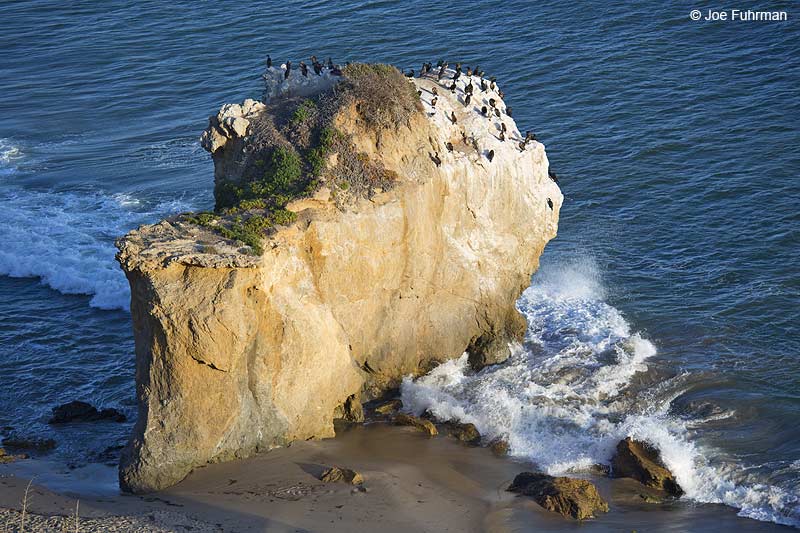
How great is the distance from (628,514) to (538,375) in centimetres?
631

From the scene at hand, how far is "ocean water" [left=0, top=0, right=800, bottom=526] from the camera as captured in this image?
85.6 ft

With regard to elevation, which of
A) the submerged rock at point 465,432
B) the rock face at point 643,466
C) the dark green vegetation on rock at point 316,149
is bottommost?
the rock face at point 643,466

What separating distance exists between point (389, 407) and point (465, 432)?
2.08 metres

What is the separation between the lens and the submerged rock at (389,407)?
26.1m

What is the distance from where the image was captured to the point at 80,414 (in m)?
26.4

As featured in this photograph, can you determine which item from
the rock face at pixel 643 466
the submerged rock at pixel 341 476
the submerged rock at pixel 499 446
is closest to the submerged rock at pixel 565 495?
the rock face at pixel 643 466

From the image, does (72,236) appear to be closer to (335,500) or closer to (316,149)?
(316,149)

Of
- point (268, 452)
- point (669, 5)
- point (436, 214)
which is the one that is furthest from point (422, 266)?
point (669, 5)

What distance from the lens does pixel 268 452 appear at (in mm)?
23391

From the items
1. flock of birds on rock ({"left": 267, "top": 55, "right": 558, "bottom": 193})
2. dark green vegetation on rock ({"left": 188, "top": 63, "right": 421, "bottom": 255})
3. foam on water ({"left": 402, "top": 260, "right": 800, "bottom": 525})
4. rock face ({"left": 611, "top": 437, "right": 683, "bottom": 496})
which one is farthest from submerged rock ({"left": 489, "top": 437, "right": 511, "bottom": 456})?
flock of birds on rock ({"left": 267, "top": 55, "right": 558, "bottom": 193})

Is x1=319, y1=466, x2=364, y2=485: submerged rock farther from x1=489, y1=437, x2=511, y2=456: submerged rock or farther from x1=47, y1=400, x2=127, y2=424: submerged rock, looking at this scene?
x1=47, y1=400, x2=127, y2=424: submerged rock

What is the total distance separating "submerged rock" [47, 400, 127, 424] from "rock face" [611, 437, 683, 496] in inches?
484

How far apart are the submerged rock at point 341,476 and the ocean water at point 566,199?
14.0 feet

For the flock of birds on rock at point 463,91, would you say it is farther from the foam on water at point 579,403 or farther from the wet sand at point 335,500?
the wet sand at point 335,500
